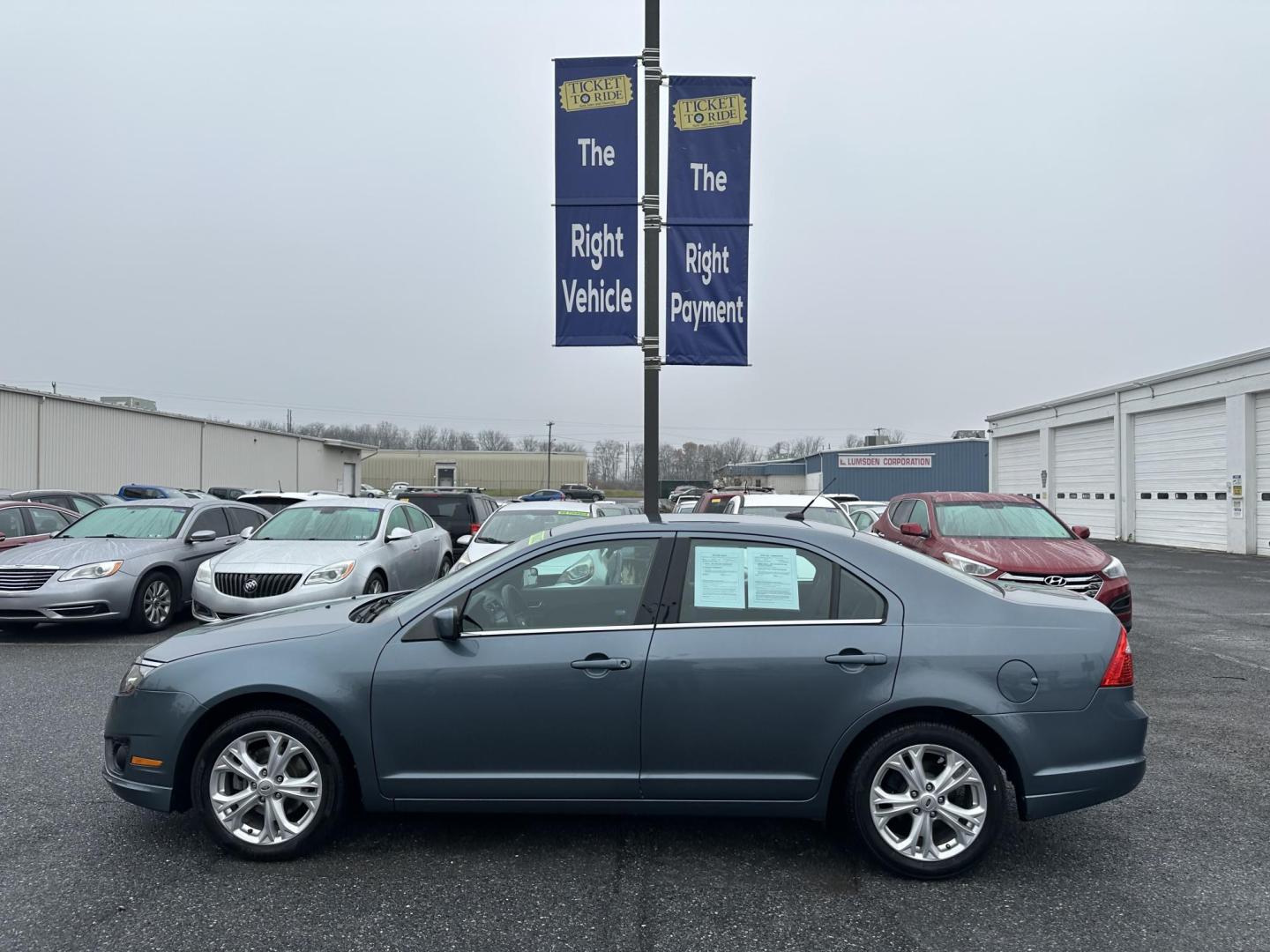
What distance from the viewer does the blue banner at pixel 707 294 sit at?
298 inches

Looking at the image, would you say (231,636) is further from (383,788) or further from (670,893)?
(670,893)

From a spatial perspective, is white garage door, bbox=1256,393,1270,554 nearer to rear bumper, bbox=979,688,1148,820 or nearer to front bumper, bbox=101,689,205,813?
rear bumper, bbox=979,688,1148,820

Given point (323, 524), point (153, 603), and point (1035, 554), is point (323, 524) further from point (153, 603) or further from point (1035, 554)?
point (1035, 554)

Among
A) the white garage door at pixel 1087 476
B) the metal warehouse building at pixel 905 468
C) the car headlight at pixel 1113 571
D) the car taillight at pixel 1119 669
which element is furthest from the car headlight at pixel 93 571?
the metal warehouse building at pixel 905 468

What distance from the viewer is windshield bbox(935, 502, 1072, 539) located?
9547mm

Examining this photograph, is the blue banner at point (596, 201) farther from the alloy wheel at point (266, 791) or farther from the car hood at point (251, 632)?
the alloy wheel at point (266, 791)

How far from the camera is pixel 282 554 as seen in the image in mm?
9164

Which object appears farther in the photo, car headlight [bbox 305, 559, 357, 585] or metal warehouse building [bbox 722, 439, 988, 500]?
metal warehouse building [bbox 722, 439, 988, 500]

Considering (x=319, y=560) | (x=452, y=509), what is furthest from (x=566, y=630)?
(x=452, y=509)

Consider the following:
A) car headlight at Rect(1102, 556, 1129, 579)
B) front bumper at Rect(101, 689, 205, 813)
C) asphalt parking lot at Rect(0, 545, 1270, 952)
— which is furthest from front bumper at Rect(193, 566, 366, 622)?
car headlight at Rect(1102, 556, 1129, 579)

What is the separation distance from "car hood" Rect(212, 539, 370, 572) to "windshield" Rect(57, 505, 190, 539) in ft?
4.64

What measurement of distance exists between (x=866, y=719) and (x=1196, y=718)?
13.6 feet

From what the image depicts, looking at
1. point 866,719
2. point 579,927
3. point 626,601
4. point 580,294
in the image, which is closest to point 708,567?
point 626,601

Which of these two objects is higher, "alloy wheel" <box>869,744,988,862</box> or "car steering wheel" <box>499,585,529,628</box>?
"car steering wheel" <box>499,585,529,628</box>
